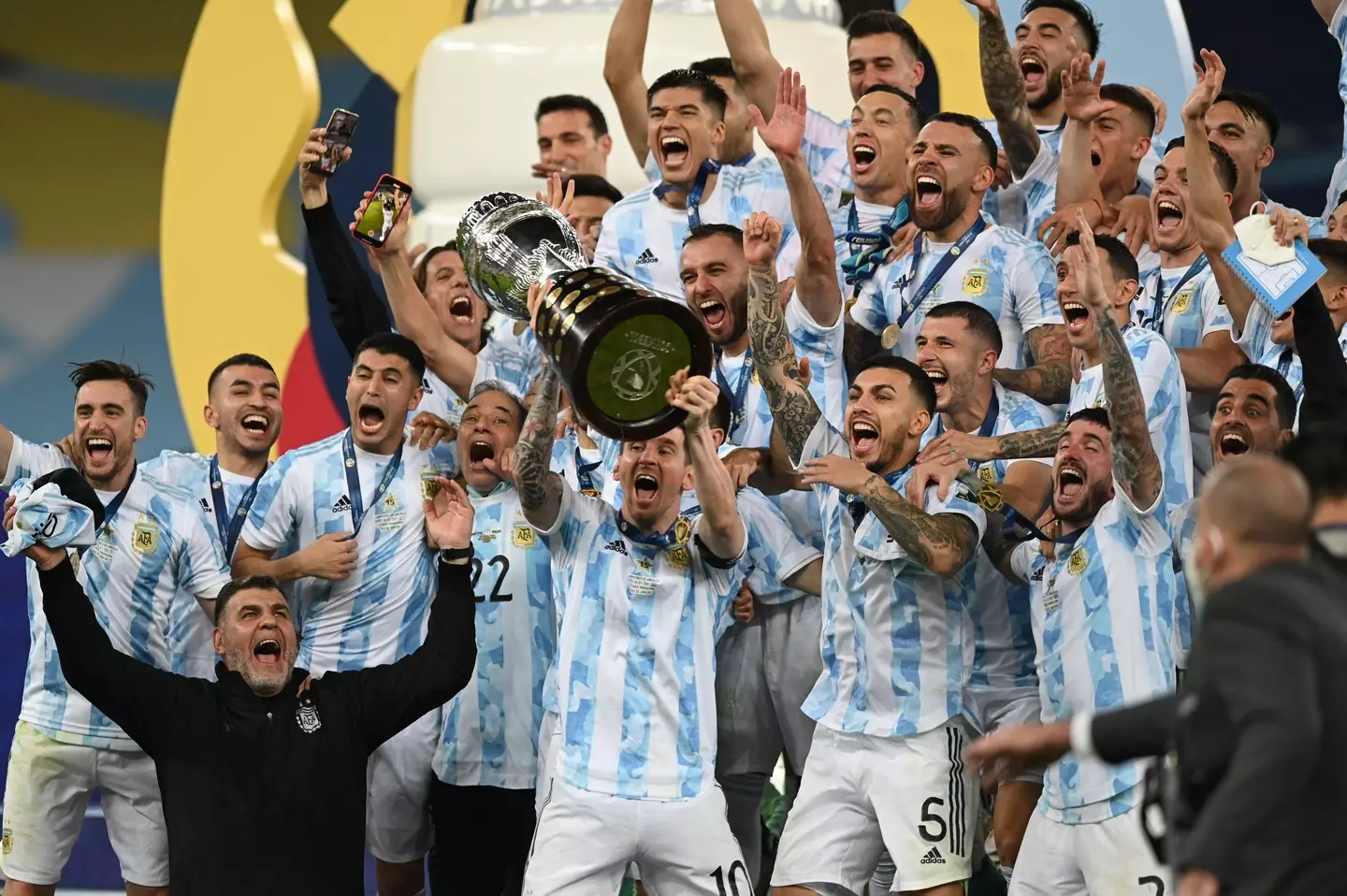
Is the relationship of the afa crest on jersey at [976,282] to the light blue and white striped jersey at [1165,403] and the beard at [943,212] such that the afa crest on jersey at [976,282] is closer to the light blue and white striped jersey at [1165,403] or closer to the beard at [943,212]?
the beard at [943,212]

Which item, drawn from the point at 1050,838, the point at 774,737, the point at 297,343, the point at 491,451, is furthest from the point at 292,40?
the point at 1050,838

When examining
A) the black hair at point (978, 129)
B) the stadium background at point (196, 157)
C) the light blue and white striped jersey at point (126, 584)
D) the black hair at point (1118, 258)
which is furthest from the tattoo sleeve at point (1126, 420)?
the stadium background at point (196, 157)

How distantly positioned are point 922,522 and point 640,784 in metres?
1.10

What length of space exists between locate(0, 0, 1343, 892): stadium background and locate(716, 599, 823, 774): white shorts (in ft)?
13.3

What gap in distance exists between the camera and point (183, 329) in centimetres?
1102

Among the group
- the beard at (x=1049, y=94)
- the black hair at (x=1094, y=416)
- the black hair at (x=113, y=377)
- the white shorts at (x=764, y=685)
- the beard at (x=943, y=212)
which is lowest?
the white shorts at (x=764, y=685)

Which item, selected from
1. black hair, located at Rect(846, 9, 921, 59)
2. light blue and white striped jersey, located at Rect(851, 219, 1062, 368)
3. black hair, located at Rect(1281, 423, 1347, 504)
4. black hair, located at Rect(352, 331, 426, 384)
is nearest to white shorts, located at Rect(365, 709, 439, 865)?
black hair, located at Rect(352, 331, 426, 384)

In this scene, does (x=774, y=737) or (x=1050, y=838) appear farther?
(x=774, y=737)

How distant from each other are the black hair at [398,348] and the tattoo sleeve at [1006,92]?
219cm

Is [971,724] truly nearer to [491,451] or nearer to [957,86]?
[491,451]

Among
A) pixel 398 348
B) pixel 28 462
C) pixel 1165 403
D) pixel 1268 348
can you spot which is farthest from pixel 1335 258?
pixel 28 462

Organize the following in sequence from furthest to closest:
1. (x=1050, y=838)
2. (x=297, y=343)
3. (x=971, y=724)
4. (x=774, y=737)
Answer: (x=297, y=343) < (x=774, y=737) < (x=971, y=724) < (x=1050, y=838)

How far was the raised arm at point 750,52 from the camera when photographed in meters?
6.89

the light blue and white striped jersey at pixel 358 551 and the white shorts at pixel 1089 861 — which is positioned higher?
the light blue and white striped jersey at pixel 358 551
